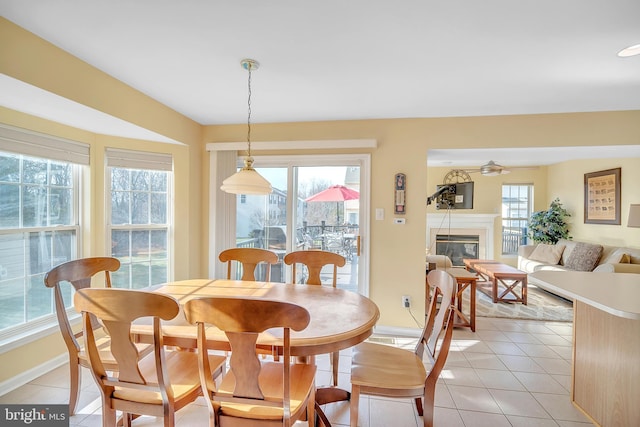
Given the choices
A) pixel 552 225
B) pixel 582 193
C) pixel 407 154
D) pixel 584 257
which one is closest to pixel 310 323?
pixel 407 154

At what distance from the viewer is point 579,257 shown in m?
4.48

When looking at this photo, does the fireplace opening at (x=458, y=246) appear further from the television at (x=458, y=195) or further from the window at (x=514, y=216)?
the television at (x=458, y=195)

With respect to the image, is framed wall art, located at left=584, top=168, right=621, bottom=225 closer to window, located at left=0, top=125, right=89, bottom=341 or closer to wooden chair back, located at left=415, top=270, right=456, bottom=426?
wooden chair back, located at left=415, top=270, right=456, bottom=426

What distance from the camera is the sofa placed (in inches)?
145

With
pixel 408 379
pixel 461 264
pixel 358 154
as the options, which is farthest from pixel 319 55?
pixel 461 264

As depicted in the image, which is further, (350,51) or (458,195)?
(458,195)

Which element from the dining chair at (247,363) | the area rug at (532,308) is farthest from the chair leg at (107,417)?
the area rug at (532,308)

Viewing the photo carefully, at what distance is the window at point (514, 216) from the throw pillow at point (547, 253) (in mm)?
1074

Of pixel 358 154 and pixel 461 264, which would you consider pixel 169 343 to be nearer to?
pixel 358 154

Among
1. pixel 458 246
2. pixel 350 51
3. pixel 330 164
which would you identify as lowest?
pixel 458 246

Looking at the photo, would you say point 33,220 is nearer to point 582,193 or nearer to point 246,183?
point 246,183

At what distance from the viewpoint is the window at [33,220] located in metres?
2.25

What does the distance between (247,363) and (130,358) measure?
57 centimetres

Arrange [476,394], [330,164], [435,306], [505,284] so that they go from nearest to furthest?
[435,306] → [476,394] → [330,164] → [505,284]
